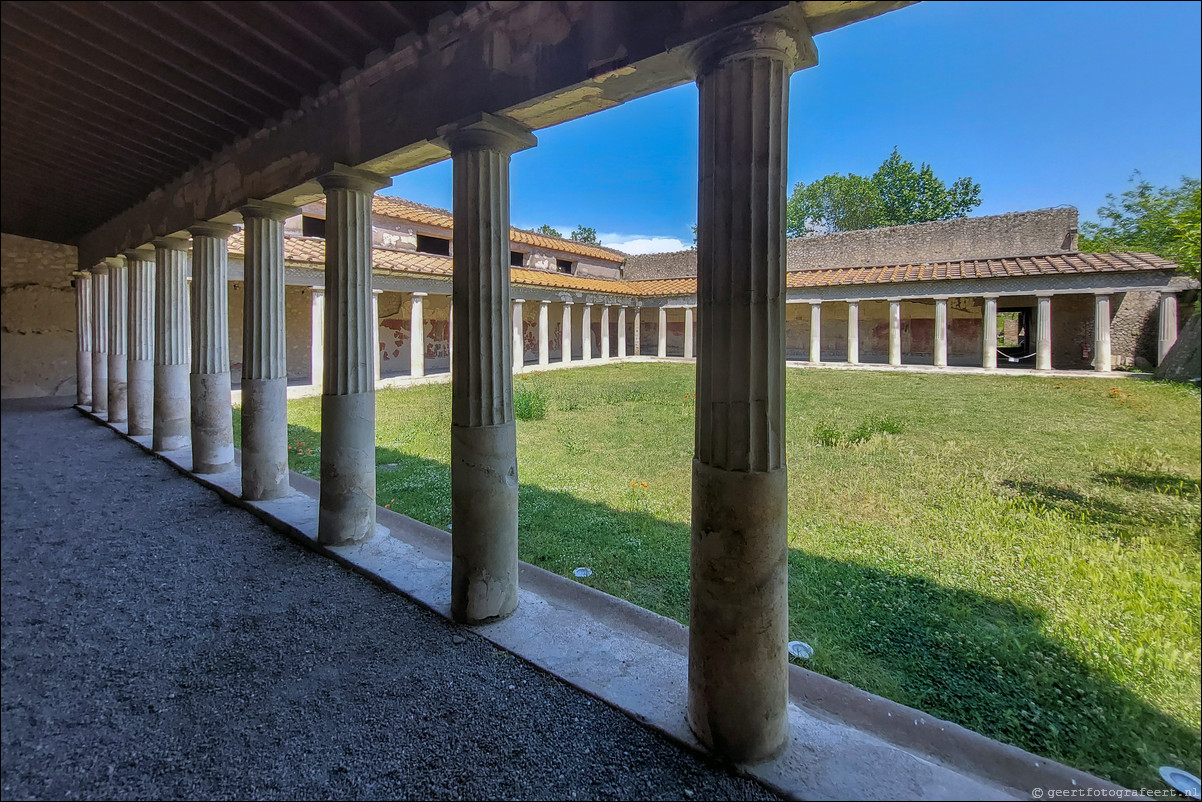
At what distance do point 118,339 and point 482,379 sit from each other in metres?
8.96

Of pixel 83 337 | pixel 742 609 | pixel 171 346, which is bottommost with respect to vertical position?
pixel 742 609

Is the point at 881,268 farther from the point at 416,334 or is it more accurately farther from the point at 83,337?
the point at 83,337

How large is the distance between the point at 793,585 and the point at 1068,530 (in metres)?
2.50

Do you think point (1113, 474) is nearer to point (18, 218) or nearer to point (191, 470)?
point (191, 470)

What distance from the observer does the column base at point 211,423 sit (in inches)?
232

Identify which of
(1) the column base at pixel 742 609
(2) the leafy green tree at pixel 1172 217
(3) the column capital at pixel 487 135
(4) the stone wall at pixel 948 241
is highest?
(4) the stone wall at pixel 948 241

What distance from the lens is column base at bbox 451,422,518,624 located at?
9.80 ft

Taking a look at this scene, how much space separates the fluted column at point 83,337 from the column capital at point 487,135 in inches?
434

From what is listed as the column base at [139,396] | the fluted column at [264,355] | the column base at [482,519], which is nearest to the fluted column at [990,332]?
the column base at [482,519]

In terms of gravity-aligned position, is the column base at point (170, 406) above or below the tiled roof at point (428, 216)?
below

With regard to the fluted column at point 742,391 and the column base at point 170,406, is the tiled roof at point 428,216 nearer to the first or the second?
the column base at point 170,406

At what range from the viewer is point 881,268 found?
18.6m

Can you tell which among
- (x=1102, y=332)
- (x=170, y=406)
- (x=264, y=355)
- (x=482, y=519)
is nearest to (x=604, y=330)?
(x=1102, y=332)

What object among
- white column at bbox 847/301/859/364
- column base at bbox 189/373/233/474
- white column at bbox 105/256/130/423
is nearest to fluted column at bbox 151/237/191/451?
column base at bbox 189/373/233/474
